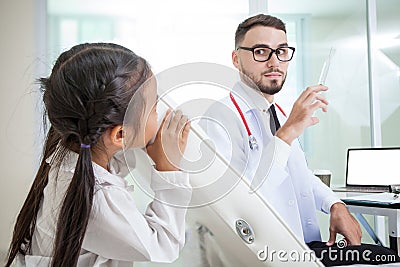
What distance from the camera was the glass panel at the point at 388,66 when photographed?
89.0 inches

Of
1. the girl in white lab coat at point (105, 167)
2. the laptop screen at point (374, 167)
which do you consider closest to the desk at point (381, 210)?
the laptop screen at point (374, 167)

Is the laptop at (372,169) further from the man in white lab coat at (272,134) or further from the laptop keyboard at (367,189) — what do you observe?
the man in white lab coat at (272,134)

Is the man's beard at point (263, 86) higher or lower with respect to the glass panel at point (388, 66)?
lower

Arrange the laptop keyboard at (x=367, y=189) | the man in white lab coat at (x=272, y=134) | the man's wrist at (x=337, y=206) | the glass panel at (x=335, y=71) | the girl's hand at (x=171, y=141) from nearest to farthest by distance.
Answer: the girl's hand at (x=171, y=141), the man in white lab coat at (x=272, y=134), the man's wrist at (x=337, y=206), the laptop keyboard at (x=367, y=189), the glass panel at (x=335, y=71)

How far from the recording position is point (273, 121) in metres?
0.78

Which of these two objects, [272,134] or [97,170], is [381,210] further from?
[97,170]

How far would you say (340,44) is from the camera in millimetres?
2254

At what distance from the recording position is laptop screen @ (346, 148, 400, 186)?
5.00ft

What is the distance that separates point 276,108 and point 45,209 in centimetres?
42

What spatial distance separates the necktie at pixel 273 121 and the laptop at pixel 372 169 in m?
0.70

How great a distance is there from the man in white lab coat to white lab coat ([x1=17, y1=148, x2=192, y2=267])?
0.07 m

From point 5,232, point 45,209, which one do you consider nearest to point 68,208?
point 45,209

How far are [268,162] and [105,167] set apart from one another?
0.20m

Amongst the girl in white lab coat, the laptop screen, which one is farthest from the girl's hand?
the laptop screen
